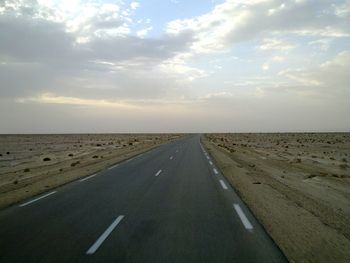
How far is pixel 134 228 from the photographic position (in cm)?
798

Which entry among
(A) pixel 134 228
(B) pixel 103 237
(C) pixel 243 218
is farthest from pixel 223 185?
(B) pixel 103 237

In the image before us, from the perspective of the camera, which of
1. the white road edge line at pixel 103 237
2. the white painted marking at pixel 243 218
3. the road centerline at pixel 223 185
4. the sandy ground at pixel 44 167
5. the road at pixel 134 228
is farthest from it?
the sandy ground at pixel 44 167

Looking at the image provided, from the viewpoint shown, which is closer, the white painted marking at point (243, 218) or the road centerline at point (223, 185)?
the white painted marking at point (243, 218)

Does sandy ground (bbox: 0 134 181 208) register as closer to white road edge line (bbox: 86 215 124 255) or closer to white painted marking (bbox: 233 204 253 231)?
white road edge line (bbox: 86 215 124 255)

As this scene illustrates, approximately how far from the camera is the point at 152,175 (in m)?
18.4

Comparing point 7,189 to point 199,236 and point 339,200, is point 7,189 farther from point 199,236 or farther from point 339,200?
point 339,200

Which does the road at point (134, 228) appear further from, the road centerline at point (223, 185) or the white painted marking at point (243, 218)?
the road centerline at point (223, 185)

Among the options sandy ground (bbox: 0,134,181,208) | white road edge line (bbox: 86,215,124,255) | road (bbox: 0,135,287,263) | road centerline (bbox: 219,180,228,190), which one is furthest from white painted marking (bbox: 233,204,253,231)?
sandy ground (bbox: 0,134,181,208)

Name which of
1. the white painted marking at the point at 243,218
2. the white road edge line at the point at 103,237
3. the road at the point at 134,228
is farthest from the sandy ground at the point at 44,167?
the white painted marking at the point at 243,218

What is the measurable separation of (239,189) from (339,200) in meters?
3.42

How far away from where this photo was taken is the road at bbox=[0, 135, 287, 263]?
6234mm

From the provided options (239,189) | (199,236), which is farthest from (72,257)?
(239,189)

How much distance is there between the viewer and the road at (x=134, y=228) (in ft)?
20.5

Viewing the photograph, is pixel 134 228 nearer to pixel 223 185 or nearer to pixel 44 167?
pixel 223 185
